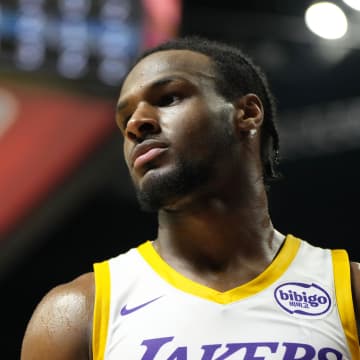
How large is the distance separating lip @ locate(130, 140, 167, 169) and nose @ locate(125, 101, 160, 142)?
0.03m

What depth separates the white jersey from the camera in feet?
5.81

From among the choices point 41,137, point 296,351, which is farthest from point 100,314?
point 41,137

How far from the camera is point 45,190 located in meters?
5.16

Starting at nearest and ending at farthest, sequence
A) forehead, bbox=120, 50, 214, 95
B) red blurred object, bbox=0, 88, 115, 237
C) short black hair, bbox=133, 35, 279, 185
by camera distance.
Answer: forehead, bbox=120, 50, 214, 95, short black hair, bbox=133, 35, 279, 185, red blurred object, bbox=0, 88, 115, 237

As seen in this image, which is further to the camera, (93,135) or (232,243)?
(93,135)

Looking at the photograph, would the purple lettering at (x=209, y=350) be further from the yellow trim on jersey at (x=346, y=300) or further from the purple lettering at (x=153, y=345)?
the yellow trim on jersey at (x=346, y=300)

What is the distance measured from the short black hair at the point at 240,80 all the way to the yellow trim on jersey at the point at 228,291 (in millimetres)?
327

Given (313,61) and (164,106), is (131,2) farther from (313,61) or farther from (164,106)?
(164,106)

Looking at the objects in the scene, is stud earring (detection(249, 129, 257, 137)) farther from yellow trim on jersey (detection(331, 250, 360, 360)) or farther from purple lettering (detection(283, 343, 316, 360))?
purple lettering (detection(283, 343, 316, 360))

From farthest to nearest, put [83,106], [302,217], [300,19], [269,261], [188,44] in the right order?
[302,217], [300,19], [83,106], [188,44], [269,261]

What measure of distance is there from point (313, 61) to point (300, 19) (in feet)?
1.28

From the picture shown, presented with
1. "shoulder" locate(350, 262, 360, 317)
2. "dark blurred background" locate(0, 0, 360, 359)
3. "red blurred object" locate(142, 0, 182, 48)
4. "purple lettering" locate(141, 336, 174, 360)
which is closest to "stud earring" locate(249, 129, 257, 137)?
"shoulder" locate(350, 262, 360, 317)

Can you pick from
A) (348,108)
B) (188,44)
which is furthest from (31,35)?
(188,44)

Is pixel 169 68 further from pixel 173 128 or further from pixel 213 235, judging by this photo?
pixel 213 235
